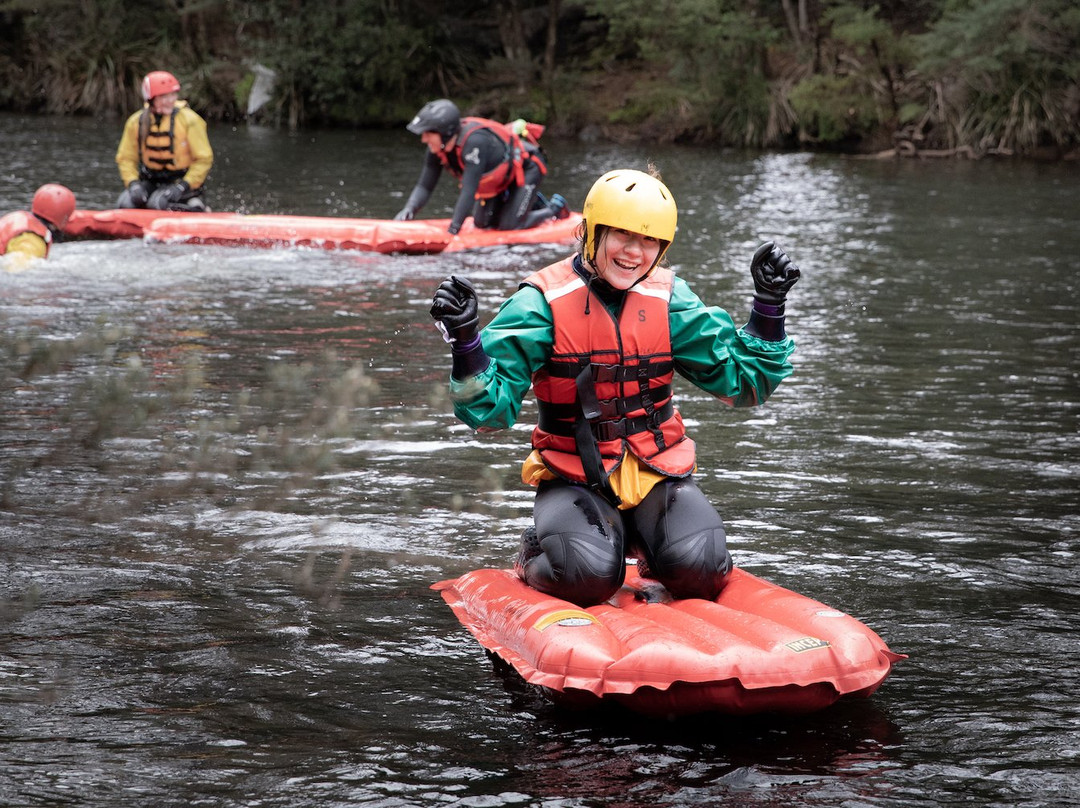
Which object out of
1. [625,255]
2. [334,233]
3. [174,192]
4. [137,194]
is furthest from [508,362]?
[137,194]

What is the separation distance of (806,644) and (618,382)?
41.5 inches

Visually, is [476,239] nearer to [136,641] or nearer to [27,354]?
[27,354]

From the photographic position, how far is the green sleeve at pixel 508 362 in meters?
4.01

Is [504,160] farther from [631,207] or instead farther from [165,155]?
[631,207]

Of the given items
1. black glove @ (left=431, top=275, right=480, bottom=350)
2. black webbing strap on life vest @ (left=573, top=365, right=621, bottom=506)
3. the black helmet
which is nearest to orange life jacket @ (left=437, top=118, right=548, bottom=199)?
the black helmet

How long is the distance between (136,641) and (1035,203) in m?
14.7

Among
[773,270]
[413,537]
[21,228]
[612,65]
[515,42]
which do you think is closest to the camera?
Answer: [773,270]

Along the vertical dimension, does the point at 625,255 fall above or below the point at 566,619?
above

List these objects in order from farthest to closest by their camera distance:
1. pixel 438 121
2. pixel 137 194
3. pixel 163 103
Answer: pixel 137 194 → pixel 163 103 → pixel 438 121

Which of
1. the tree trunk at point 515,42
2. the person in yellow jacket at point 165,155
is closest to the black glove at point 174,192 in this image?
the person in yellow jacket at point 165,155

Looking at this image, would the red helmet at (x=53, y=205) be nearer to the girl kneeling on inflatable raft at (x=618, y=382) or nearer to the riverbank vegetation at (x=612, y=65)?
the girl kneeling on inflatable raft at (x=618, y=382)

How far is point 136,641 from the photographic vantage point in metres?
4.21

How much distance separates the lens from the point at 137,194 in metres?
13.5

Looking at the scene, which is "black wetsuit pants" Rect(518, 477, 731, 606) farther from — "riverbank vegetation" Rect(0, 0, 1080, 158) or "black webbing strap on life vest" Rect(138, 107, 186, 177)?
"riverbank vegetation" Rect(0, 0, 1080, 158)
